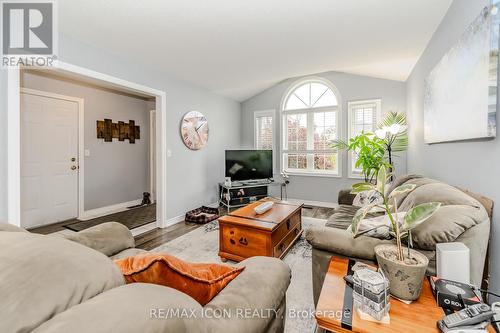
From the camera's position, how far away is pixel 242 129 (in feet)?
18.8

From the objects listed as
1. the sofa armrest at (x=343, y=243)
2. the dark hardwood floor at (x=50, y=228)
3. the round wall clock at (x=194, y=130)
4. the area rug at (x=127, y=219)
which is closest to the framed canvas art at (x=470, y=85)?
the sofa armrest at (x=343, y=243)

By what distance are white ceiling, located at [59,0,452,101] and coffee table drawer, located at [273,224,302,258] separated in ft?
7.34

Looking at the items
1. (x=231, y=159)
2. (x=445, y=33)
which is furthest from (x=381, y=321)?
(x=231, y=159)

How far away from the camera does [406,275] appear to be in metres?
0.98

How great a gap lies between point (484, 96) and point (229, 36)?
2.23 meters

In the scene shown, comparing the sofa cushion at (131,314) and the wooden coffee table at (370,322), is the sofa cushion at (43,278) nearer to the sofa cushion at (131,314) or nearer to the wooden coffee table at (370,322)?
the sofa cushion at (131,314)

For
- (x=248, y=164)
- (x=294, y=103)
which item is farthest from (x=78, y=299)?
(x=294, y=103)

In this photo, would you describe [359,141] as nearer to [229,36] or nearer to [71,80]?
[229,36]

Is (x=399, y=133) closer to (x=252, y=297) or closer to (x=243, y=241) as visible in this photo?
(x=243, y=241)

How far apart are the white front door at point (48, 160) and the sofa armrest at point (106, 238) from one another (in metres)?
2.81

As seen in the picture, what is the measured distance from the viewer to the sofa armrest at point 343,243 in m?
1.38

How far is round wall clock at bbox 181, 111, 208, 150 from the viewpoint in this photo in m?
3.98

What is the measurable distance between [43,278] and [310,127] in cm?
493

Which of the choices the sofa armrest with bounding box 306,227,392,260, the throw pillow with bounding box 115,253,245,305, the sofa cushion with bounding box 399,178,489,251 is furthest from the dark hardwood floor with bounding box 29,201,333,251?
the sofa cushion with bounding box 399,178,489,251
